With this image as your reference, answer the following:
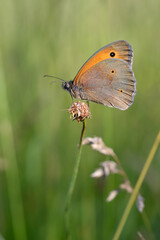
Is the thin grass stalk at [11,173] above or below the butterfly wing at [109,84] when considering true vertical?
below

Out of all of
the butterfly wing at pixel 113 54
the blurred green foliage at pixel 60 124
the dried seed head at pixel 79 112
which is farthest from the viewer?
the blurred green foliage at pixel 60 124

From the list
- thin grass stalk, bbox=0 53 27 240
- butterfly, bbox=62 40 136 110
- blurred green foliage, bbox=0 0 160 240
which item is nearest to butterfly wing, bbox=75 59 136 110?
butterfly, bbox=62 40 136 110

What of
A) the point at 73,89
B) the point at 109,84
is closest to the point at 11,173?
the point at 73,89

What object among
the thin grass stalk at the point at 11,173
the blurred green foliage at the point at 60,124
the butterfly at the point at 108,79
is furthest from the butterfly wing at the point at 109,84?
the thin grass stalk at the point at 11,173

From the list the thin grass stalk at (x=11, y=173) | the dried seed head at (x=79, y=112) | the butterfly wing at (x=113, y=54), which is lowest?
the thin grass stalk at (x=11, y=173)

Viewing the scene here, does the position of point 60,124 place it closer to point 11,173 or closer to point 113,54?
point 11,173

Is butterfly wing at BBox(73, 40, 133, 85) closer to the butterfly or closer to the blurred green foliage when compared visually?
the butterfly

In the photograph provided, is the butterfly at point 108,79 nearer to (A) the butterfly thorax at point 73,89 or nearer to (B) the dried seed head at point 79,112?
(A) the butterfly thorax at point 73,89

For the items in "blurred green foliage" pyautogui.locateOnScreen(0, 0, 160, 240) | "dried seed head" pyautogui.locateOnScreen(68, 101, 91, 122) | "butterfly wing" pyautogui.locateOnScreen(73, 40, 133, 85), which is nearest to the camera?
"dried seed head" pyautogui.locateOnScreen(68, 101, 91, 122)

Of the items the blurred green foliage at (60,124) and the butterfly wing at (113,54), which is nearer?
the butterfly wing at (113,54)
